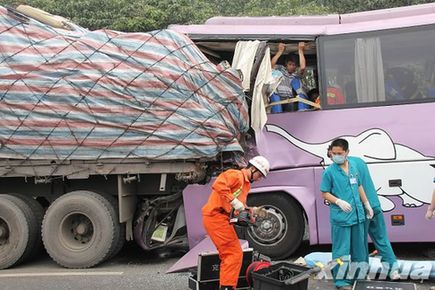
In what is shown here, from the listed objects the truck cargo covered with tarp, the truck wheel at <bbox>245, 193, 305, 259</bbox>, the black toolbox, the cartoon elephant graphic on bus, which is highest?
the truck cargo covered with tarp

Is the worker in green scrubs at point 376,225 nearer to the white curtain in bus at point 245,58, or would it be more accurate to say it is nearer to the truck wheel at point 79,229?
the white curtain in bus at point 245,58

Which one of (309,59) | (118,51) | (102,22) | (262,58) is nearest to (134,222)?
(118,51)

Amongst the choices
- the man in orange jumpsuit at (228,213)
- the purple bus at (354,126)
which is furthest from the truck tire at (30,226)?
the man in orange jumpsuit at (228,213)

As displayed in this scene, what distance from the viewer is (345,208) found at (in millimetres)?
5539

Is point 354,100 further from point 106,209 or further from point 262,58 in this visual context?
point 106,209

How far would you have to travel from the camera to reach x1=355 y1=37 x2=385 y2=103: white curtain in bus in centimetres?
658

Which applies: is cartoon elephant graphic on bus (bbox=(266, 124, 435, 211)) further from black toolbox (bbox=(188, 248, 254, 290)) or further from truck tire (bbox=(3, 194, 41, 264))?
truck tire (bbox=(3, 194, 41, 264))

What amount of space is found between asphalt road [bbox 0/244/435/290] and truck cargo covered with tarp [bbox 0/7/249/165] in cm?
140

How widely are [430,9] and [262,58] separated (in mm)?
2137

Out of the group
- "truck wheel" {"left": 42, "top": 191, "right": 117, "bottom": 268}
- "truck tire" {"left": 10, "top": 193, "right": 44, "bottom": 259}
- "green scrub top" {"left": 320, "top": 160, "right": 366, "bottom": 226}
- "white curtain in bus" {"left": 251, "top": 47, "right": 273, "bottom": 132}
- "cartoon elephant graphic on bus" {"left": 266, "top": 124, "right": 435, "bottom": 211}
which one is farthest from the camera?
"truck tire" {"left": 10, "top": 193, "right": 44, "bottom": 259}

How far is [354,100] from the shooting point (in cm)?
662

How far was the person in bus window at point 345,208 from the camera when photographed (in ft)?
18.4

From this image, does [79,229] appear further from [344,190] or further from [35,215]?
[344,190]

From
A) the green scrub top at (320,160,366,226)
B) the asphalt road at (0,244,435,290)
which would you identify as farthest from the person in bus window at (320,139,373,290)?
the asphalt road at (0,244,435,290)
